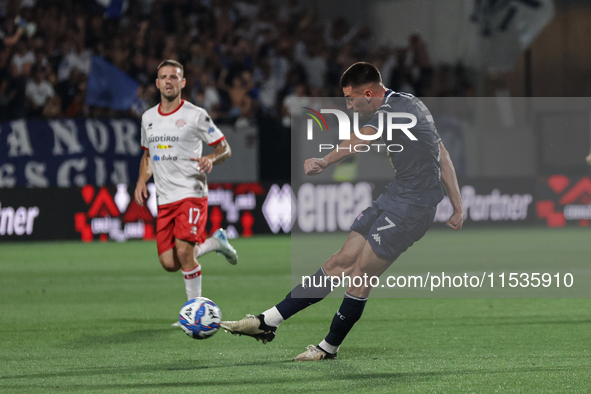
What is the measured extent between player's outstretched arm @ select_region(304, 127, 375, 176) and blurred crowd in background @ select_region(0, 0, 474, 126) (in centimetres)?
1216

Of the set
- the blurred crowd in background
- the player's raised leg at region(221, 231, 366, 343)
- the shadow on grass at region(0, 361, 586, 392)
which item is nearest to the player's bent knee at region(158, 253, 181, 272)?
the player's raised leg at region(221, 231, 366, 343)

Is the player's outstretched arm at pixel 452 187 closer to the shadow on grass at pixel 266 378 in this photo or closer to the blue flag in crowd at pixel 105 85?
the shadow on grass at pixel 266 378

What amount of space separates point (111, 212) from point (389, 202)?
38.5 feet

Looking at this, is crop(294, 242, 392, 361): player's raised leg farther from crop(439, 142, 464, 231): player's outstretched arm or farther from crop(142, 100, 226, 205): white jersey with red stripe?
crop(142, 100, 226, 205): white jersey with red stripe

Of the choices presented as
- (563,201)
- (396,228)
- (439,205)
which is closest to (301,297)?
(396,228)

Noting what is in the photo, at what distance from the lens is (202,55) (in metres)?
19.5

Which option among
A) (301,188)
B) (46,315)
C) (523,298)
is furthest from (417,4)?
(46,315)

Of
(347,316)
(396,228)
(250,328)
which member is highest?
(396,228)

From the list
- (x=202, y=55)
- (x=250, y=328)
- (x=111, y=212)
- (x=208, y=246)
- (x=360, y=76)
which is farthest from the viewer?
(x=202, y=55)

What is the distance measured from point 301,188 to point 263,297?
875 centimetres

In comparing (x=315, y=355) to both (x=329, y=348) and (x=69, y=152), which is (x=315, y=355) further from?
(x=69, y=152)

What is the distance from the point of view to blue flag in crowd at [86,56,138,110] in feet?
56.0

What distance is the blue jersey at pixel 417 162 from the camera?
5.66m

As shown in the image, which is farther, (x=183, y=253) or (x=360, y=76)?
(x=183, y=253)
